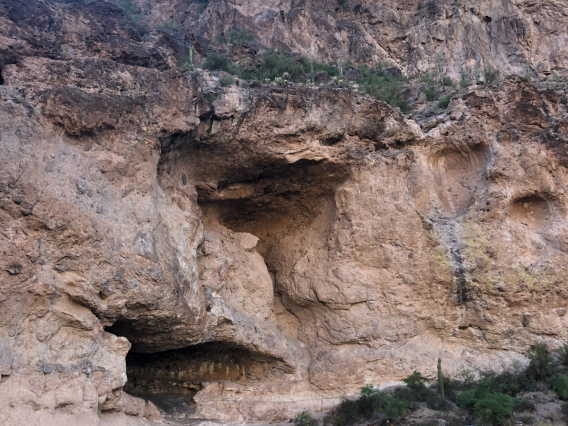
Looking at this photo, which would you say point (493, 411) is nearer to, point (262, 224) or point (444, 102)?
point (262, 224)

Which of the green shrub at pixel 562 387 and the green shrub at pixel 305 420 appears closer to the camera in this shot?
the green shrub at pixel 562 387

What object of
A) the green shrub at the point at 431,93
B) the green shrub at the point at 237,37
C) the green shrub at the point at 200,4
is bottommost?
the green shrub at the point at 431,93

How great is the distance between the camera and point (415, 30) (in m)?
22.6

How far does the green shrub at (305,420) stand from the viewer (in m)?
9.65

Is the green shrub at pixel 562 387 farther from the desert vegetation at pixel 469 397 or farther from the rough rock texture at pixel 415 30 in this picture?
the rough rock texture at pixel 415 30

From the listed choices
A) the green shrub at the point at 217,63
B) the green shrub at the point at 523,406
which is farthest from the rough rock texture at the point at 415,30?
the green shrub at the point at 523,406

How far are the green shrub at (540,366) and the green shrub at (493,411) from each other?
5.59ft

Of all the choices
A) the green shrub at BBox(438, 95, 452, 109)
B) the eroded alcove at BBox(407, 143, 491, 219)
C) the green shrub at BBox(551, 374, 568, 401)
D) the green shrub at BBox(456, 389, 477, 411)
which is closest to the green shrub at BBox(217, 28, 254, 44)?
the green shrub at BBox(438, 95, 452, 109)

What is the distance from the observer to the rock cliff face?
28.9ft

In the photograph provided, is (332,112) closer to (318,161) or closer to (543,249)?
(318,161)

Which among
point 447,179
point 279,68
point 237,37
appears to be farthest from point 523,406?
point 237,37

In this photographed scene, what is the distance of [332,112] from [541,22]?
561 inches

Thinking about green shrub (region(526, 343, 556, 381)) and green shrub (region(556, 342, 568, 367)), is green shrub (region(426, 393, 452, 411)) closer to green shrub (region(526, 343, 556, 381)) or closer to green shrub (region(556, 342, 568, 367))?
green shrub (region(526, 343, 556, 381))

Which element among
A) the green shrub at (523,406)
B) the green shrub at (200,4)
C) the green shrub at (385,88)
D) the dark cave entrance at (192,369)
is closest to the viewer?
→ the green shrub at (523,406)
